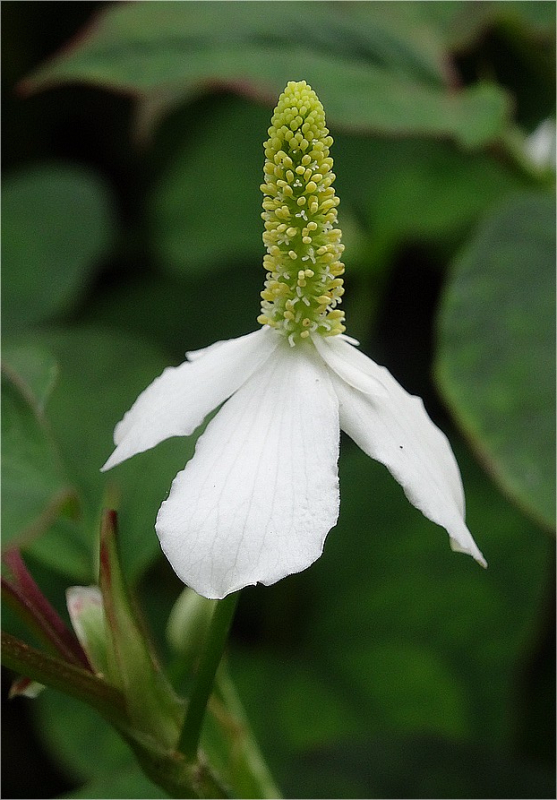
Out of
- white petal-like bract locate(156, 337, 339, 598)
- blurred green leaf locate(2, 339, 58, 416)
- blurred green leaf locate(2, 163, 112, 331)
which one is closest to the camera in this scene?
white petal-like bract locate(156, 337, 339, 598)

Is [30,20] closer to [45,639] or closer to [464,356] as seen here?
[464,356]

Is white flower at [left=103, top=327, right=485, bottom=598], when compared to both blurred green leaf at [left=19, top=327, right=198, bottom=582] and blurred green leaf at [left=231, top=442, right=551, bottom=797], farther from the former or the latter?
blurred green leaf at [left=231, top=442, right=551, bottom=797]

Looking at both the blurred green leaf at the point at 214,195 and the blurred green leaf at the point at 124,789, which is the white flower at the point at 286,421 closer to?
the blurred green leaf at the point at 124,789

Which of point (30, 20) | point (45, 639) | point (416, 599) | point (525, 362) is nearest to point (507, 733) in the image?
point (416, 599)

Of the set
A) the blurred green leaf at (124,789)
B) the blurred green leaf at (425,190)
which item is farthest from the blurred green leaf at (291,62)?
the blurred green leaf at (124,789)

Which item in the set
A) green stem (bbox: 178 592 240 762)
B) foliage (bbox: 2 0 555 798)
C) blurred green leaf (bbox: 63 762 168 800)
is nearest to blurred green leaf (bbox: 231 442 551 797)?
foliage (bbox: 2 0 555 798)
